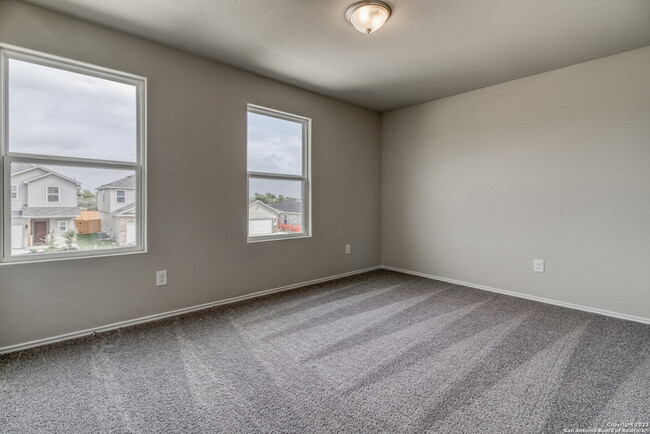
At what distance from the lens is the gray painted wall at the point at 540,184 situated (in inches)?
114

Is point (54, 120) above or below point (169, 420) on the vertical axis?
above

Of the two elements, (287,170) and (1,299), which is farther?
(287,170)

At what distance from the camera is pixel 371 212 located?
191 inches

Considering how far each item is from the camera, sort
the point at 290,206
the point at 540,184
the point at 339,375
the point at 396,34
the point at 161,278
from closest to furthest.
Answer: the point at 339,375 → the point at 396,34 → the point at 161,278 → the point at 540,184 → the point at 290,206

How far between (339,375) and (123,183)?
7.60 feet

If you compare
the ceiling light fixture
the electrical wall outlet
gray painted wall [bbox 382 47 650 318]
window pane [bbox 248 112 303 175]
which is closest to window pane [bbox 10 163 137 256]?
the electrical wall outlet

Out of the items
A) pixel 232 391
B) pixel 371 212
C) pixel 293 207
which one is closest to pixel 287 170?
pixel 293 207

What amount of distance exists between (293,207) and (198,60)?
6.08 feet

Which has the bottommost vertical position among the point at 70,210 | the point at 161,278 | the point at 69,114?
the point at 161,278

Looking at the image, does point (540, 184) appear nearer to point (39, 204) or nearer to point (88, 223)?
point (88, 223)

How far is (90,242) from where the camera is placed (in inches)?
101

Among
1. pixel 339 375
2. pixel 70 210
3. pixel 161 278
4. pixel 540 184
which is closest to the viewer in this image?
pixel 339 375

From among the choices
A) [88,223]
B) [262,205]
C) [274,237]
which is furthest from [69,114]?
[274,237]

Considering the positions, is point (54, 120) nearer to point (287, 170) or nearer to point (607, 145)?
point (287, 170)
